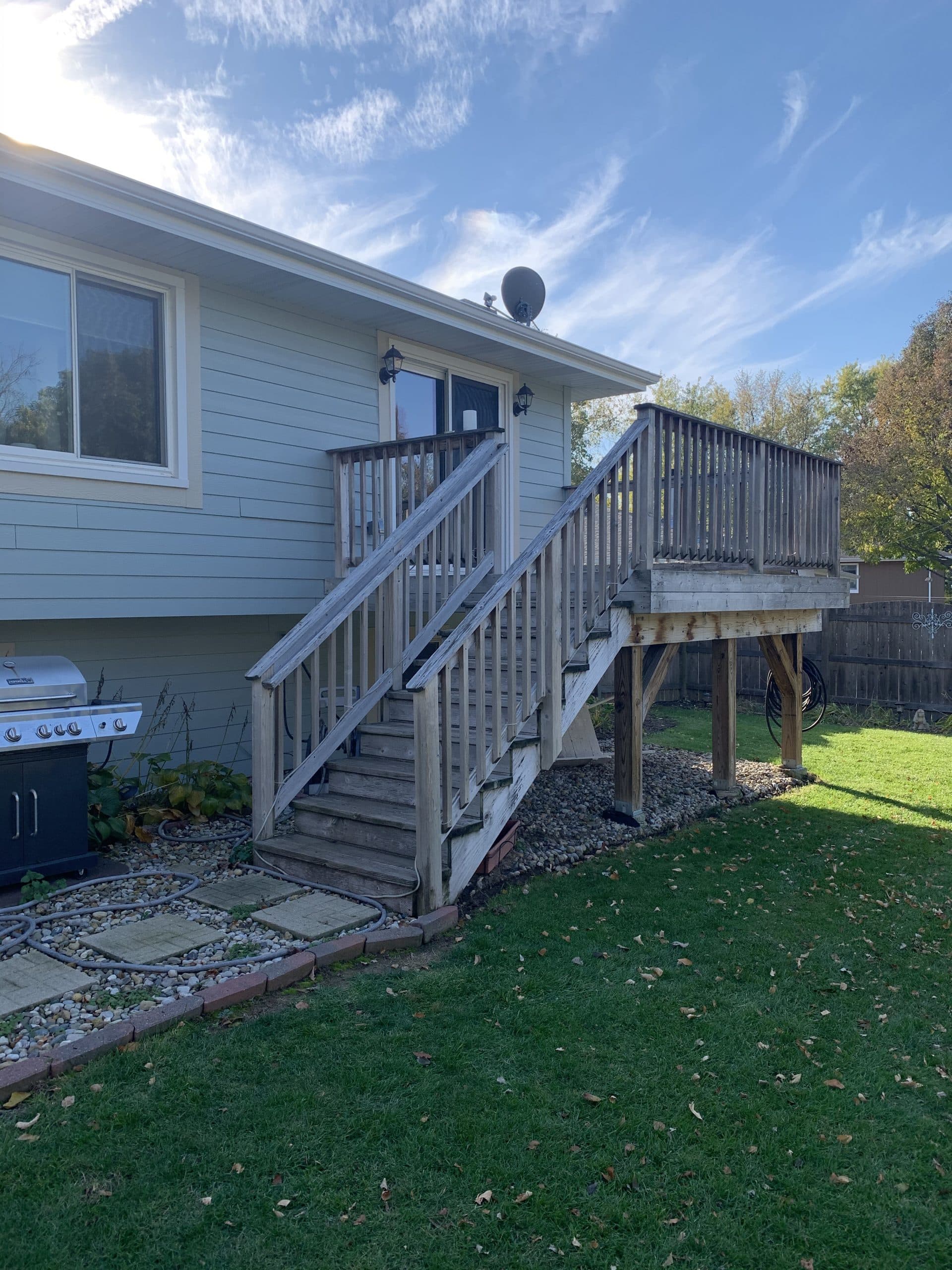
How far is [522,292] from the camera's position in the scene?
9375 millimetres

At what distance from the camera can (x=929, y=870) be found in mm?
5602

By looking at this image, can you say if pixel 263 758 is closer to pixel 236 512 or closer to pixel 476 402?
pixel 236 512

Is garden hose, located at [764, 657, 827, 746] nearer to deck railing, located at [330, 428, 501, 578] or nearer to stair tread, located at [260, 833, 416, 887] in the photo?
deck railing, located at [330, 428, 501, 578]

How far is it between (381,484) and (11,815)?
12.3 feet

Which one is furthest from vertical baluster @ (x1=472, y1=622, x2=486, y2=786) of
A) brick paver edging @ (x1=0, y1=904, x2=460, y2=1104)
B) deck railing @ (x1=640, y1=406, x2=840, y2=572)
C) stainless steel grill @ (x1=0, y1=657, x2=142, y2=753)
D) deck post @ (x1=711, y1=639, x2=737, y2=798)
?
deck post @ (x1=711, y1=639, x2=737, y2=798)

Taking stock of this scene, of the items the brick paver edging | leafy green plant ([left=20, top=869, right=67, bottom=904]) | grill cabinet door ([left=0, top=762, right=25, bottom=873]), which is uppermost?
grill cabinet door ([left=0, top=762, right=25, bottom=873])

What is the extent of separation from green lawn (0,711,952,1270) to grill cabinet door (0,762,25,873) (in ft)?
6.25

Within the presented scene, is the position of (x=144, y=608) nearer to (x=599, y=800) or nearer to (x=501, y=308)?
(x=599, y=800)

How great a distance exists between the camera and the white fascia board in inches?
187

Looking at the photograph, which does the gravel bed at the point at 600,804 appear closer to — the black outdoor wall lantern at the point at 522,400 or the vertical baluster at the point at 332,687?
the vertical baluster at the point at 332,687

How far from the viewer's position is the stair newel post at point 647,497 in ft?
18.7

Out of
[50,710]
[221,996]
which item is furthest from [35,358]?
[221,996]

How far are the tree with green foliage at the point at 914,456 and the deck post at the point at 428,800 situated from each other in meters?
15.4

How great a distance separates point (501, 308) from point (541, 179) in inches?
292
